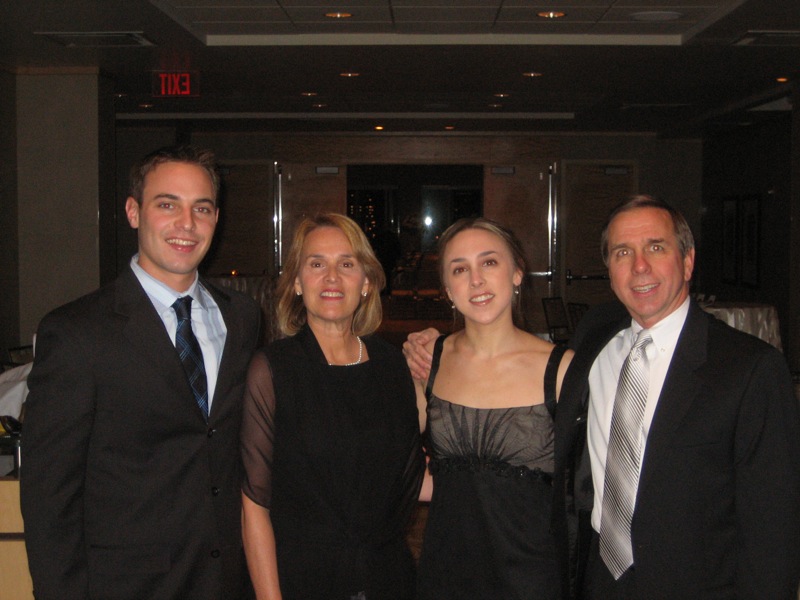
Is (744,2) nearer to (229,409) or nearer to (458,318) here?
(458,318)

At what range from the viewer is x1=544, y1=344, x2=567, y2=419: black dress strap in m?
2.36

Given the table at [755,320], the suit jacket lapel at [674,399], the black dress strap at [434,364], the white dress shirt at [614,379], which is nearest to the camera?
the suit jacket lapel at [674,399]

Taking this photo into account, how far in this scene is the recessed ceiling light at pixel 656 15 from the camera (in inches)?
247

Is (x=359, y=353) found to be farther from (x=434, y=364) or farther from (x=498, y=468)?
(x=498, y=468)

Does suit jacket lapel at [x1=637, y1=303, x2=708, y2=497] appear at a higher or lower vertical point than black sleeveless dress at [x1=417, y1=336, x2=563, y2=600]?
higher

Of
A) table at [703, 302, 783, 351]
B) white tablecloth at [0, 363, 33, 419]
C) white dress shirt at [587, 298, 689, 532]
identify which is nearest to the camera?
white dress shirt at [587, 298, 689, 532]

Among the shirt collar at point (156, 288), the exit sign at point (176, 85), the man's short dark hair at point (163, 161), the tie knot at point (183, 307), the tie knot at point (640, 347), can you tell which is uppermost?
the exit sign at point (176, 85)

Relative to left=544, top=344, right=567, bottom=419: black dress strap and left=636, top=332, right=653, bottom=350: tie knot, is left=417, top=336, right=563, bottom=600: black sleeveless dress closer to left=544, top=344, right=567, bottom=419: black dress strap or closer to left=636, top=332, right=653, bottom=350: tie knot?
left=544, top=344, right=567, bottom=419: black dress strap

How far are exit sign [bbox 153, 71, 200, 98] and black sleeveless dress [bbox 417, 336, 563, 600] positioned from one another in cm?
638

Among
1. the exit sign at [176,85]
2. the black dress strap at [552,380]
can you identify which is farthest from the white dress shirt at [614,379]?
the exit sign at [176,85]

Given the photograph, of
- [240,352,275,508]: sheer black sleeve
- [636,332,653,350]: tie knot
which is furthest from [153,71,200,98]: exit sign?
[636,332,653,350]: tie knot

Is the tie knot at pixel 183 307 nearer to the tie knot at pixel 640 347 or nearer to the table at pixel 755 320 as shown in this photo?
the tie knot at pixel 640 347

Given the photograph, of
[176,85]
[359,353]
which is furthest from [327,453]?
[176,85]

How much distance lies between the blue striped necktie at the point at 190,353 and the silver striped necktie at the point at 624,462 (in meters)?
1.08
